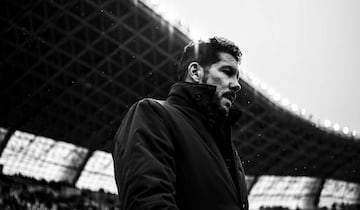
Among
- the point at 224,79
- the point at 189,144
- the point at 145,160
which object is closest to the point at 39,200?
the point at 224,79

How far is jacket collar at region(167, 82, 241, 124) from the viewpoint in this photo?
119 inches

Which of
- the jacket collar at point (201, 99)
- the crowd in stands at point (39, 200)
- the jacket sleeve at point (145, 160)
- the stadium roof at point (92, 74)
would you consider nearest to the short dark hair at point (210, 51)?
the jacket collar at point (201, 99)

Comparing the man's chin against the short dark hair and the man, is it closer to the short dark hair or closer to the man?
the man

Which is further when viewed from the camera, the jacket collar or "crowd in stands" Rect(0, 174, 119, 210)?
"crowd in stands" Rect(0, 174, 119, 210)

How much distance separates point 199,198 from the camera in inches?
105

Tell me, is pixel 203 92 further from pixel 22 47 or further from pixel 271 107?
pixel 271 107

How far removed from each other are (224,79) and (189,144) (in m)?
0.56

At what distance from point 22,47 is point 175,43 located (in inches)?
396

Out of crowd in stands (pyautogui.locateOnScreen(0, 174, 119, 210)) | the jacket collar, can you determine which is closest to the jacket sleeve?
the jacket collar

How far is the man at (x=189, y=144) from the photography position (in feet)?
8.20

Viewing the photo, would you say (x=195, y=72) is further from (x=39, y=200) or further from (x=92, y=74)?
(x=92, y=74)

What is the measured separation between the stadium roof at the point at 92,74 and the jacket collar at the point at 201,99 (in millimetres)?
29527

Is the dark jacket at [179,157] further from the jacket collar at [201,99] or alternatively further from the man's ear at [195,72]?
the man's ear at [195,72]

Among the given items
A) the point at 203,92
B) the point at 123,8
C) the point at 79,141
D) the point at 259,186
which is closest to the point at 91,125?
the point at 79,141
